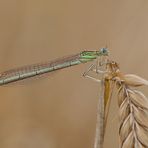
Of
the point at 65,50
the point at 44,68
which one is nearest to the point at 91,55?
the point at 44,68

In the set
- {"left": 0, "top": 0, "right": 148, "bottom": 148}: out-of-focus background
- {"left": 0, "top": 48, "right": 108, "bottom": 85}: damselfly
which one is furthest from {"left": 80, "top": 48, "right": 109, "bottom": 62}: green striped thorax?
{"left": 0, "top": 0, "right": 148, "bottom": 148}: out-of-focus background

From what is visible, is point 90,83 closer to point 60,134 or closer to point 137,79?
point 60,134

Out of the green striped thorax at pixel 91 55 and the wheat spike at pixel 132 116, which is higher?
the green striped thorax at pixel 91 55

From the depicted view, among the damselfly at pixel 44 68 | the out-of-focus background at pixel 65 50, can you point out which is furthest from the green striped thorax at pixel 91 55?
the out-of-focus background at pixel 65 50

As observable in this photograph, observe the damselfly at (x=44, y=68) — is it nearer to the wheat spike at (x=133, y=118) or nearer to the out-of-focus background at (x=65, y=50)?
the out-of-focus background at (x=65, y=50)

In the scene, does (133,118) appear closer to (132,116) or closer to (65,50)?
(132,116)

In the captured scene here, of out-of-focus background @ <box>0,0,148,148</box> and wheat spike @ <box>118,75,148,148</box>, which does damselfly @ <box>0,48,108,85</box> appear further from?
wheat spike @ <box>118,75,148,148</box>

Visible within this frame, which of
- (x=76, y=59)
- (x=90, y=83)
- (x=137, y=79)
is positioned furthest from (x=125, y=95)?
(x=90, y=83)
